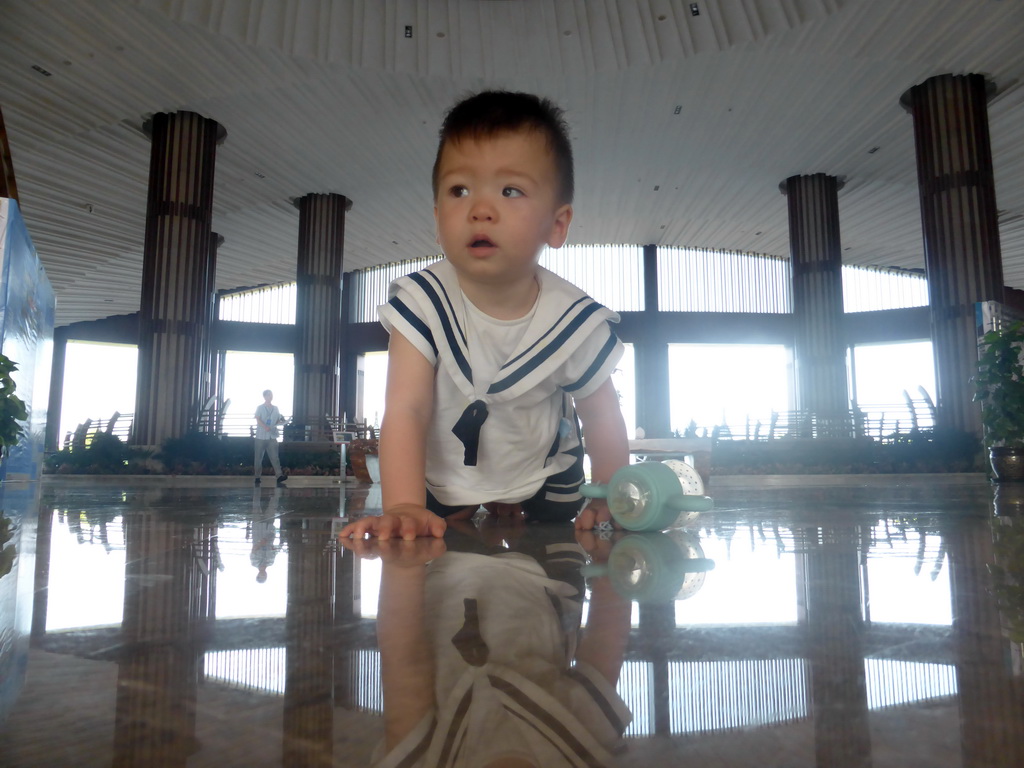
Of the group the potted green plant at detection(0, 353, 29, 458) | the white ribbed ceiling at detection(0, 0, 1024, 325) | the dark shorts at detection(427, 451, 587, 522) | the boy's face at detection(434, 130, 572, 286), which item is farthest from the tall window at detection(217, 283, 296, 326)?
the boy's face at detection(434, 130, 572, 286)

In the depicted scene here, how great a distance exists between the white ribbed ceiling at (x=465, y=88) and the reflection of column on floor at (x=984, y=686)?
8.98 meters

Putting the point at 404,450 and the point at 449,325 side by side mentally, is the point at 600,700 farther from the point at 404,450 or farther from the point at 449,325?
the point at 449,325

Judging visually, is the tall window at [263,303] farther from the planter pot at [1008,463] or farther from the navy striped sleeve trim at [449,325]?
the navy striped sleeve trim at [449,325]

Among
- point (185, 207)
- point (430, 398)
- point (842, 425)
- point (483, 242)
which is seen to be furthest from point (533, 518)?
point (842, 425)

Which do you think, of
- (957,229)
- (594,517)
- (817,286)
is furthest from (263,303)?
(594,517)

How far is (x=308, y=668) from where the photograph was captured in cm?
37

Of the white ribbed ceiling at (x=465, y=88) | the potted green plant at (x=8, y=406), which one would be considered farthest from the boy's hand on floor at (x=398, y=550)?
the white ribbed ceiling at (x=465, y=88)

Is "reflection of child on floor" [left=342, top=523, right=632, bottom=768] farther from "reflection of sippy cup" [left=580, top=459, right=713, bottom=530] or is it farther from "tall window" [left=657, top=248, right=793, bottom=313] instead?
"tall window" [left=657, top=248, right=793, bottom=313]

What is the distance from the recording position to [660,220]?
52.9 feet

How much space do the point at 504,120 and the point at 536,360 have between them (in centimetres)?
44

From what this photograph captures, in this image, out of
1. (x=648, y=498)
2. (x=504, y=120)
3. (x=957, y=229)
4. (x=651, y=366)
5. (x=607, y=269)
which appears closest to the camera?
(x=648, y=498)

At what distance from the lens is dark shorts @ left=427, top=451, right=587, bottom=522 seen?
5.13 feet

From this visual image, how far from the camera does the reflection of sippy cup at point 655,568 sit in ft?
2.01

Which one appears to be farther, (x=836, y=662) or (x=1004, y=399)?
(x=1004, y=399)
